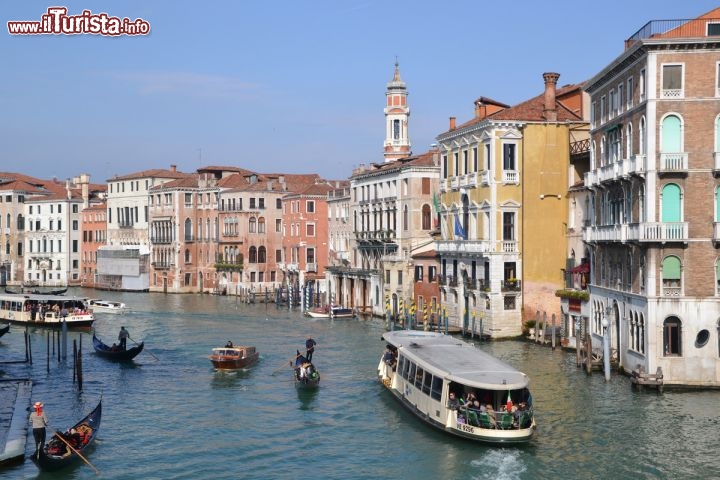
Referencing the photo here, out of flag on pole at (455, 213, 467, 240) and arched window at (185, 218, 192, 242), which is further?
arched window at (185, 218, 192, 242)

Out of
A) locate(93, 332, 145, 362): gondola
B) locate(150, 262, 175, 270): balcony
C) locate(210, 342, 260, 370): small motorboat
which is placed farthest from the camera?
locate(150, 262, 175, 270): balcony

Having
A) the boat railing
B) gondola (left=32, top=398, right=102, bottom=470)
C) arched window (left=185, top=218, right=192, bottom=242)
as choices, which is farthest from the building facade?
arched window (left=185, top=218, right=192, bottom=242)

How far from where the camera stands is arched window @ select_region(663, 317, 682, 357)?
955 inches

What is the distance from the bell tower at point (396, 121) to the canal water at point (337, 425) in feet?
104

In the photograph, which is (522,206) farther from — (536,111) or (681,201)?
(681,201)

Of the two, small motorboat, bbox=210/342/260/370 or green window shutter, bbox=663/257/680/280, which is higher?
green window shutter, bbox=663/257/680/280

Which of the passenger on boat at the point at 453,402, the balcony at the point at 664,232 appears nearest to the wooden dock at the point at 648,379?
the balcony at the point at 664,232

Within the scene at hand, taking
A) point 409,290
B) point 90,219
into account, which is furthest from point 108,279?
point 409,290

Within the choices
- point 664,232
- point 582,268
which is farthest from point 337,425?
point 582,268

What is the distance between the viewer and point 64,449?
1900 cm

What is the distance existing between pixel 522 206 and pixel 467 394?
16.8 metres

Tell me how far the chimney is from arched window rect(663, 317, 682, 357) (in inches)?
522

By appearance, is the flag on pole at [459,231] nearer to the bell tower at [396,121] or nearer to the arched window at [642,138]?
the arched window at [642,138]

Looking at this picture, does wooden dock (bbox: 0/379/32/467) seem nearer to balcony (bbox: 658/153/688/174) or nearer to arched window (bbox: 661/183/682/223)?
arched window (bbox: 661/183/682/223)
